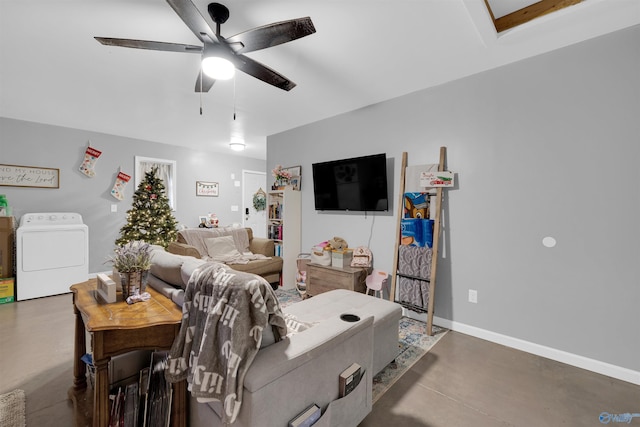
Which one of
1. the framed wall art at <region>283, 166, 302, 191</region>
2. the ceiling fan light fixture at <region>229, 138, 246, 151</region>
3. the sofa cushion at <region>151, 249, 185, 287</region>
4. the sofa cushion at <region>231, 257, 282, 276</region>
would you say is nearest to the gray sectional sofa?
the sofa cushion at <region>151, 249, 185, 287</region>

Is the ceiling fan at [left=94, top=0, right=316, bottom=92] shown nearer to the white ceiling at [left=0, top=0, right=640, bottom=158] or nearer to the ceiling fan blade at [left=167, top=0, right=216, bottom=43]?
the ceiling fan blade at [left=167, top=0, right=216, bottom=43]

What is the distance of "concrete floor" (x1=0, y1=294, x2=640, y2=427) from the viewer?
1600mm

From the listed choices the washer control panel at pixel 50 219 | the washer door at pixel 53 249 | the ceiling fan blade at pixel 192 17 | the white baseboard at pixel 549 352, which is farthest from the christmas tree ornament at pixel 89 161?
the white baseboard at pixel 549 352

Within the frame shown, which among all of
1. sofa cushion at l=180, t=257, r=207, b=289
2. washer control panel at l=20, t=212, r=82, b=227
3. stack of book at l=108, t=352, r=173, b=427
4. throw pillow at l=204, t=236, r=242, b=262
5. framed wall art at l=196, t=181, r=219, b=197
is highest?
framed wall art at l=196, t=181, r=219, b=197

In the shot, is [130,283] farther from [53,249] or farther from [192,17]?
[53,249]

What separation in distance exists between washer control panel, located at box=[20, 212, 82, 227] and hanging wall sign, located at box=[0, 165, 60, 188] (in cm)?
46

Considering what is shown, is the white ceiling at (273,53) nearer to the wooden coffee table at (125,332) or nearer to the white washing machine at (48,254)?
the white washing machine at (48,254)

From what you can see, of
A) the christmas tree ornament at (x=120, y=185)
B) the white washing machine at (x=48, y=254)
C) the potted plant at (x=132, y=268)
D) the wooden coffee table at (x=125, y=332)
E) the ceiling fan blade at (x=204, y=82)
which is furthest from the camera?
the christmas tree ornament at (x=120, y=185)

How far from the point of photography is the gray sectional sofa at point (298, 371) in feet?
3.36

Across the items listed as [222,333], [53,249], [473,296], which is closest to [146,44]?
[222,333]

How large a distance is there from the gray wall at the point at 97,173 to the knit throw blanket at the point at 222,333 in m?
4.55

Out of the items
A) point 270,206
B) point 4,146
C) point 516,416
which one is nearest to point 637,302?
point 516,416

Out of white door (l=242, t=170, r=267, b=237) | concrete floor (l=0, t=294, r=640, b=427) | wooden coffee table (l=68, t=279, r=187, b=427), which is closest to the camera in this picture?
wooden coffee table (l=68, t=279, r=187, b=427)

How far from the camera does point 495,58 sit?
2.33 metres
